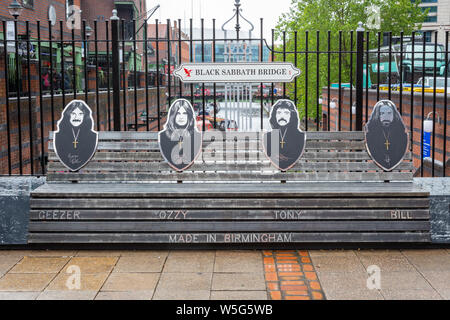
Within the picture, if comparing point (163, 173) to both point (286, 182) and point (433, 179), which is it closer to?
point (286, 182)

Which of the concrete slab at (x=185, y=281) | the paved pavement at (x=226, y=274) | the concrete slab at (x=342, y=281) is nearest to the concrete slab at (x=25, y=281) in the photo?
the paved pavement at (x=226, y=274)

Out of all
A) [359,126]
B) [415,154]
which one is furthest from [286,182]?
[415,154]

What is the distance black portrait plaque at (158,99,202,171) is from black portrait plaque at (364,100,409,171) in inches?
78.5

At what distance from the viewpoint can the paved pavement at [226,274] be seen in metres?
4.80

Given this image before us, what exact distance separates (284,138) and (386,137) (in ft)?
3.85

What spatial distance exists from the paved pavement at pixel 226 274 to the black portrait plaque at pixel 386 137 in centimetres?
108

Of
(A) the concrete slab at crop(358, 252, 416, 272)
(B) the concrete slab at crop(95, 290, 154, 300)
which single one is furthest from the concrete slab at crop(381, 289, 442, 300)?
(B) the concrete slab at crop(95, 290, 154, 300)

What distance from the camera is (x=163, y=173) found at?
253 inches

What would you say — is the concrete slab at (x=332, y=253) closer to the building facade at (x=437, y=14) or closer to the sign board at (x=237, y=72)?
the sign board at (x=237, y=72)

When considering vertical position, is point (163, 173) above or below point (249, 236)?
above

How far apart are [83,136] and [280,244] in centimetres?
259

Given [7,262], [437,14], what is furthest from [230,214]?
[437,14]

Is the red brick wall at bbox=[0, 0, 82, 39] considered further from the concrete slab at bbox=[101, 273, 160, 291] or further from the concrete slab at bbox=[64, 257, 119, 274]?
the concrete slab at bbox=[101, 273, 160, 291]

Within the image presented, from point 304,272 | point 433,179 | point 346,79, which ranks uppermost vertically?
point 346,79
